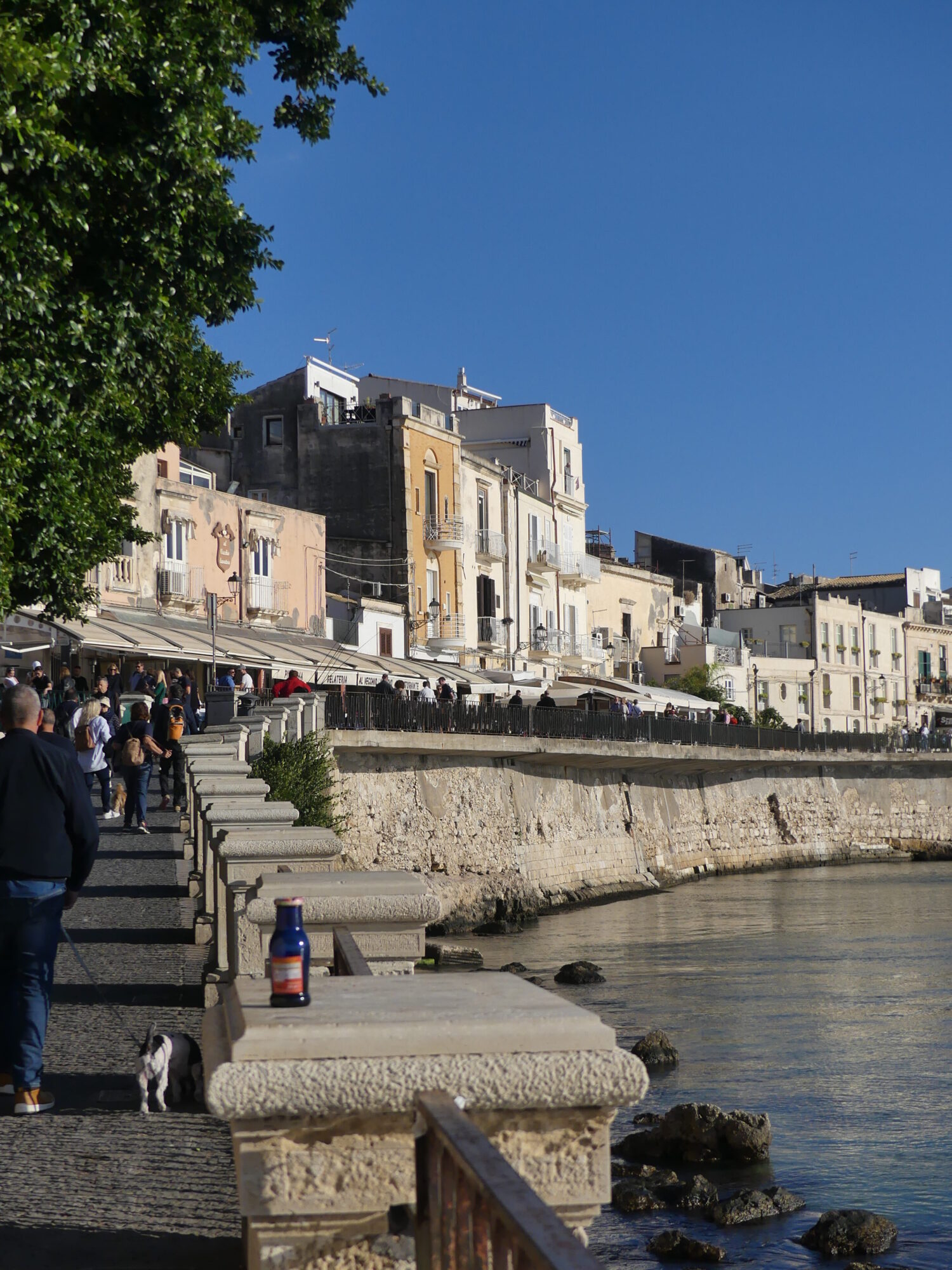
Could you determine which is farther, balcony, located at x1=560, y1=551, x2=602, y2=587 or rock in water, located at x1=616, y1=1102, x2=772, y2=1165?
balcony, located at x1=560, y1=551, x2=602, y2=587

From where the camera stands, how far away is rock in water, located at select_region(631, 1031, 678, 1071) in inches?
619

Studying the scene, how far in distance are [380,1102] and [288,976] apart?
361 mm

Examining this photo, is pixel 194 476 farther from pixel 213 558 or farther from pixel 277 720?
pixel 277 720

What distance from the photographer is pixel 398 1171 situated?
295cm

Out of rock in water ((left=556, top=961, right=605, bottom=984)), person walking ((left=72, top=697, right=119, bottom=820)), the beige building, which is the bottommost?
rock in water ((left=556, top=961, right=605, bottom=984))

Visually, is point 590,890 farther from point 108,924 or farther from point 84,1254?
point 84,1254

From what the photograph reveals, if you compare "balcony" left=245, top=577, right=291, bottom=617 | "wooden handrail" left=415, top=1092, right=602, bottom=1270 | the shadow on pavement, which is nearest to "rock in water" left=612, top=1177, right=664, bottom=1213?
the shadow on pavement

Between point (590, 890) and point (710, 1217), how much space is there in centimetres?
2563

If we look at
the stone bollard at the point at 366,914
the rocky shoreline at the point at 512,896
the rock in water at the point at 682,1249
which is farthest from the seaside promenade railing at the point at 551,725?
the stone bollard at the point at 366,914

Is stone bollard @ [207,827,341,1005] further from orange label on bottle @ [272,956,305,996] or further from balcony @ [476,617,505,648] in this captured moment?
balcony @ [476,617,505,648]

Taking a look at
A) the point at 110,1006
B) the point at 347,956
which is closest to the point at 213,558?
the point at 110,1006

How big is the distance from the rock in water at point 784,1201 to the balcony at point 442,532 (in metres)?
38.8

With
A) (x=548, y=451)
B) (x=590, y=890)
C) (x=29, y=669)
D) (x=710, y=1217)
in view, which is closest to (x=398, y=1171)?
(x=710, y=1217)

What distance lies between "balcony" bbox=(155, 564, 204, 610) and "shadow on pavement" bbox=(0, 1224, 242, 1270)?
35.5 meters
